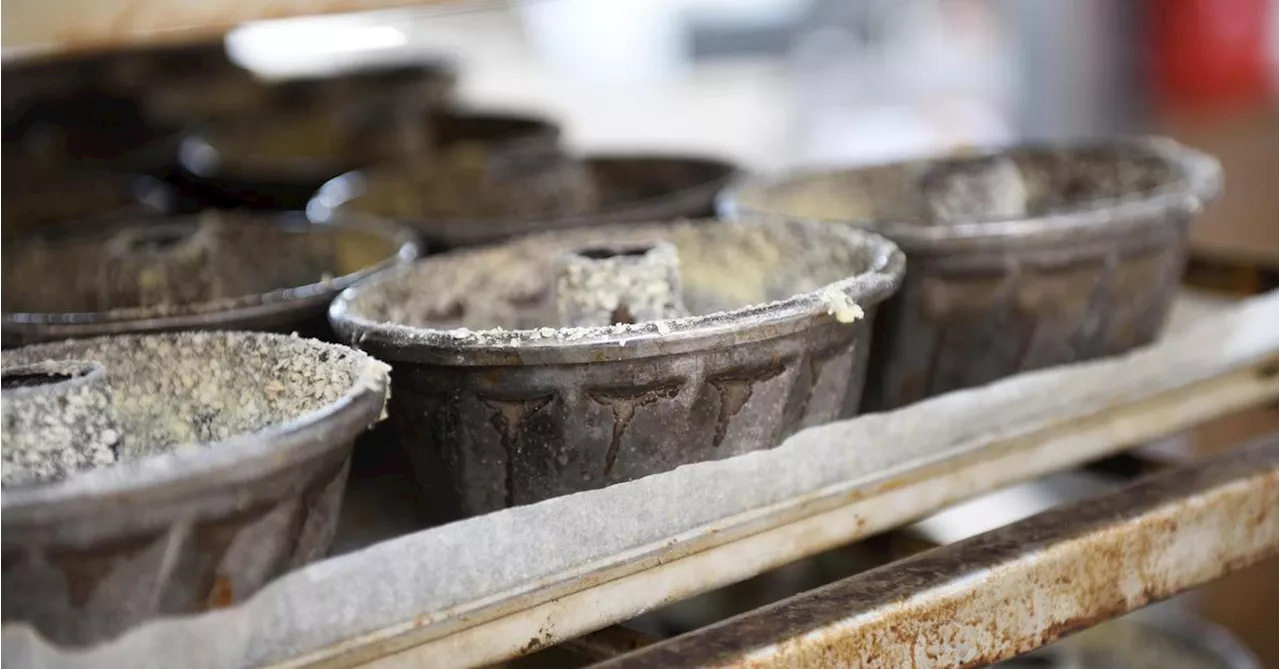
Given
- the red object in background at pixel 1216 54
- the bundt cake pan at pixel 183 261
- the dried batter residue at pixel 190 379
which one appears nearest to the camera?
the dried batter residue at pixel 190 379

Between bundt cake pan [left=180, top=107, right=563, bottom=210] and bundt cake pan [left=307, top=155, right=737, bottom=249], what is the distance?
A: 78 millimetres

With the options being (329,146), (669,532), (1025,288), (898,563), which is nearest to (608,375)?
(669,532)

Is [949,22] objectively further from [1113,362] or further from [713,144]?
[1113,362]

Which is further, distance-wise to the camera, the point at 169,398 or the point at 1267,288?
the point at 1267,288

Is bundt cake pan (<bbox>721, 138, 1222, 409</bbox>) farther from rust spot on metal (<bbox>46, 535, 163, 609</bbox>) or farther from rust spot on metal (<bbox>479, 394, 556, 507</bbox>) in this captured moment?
rust spot on metal (<bbox>46, 535, 163, 609</bbox>)

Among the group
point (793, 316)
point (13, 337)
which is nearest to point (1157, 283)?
point (793, 316)

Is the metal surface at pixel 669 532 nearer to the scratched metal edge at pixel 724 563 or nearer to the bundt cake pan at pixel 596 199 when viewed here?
the scratched metal edge at pixel 724 563

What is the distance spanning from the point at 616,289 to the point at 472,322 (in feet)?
0.71

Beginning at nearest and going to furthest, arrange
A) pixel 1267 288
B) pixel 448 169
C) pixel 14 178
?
pixel 1267 288 → pixel 448 169 → pixel 14 178

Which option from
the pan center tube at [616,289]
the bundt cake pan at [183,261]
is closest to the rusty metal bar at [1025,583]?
the pan center tube at [616,289]

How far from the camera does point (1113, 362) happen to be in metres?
1.57

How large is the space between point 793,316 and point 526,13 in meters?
5.50

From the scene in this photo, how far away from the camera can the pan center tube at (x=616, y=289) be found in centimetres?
139

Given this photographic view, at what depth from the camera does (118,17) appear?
4.59 ft
